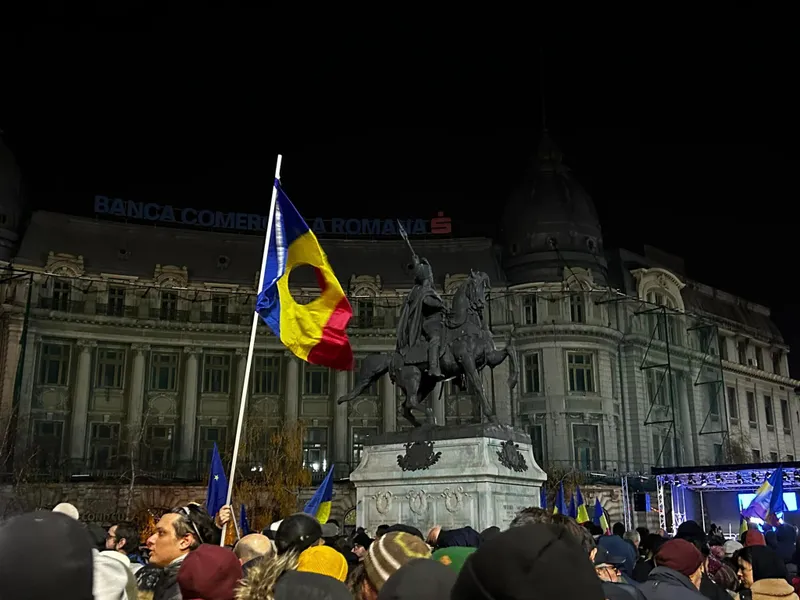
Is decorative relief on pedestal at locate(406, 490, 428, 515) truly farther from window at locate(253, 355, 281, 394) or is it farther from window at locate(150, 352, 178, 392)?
window at locate(253, 355, 281, 394)

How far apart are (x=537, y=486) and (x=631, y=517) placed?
37.4 metres

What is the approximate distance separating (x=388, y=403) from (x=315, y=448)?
5665 millimetres

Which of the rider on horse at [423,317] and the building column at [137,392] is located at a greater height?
the building column at [137,392]

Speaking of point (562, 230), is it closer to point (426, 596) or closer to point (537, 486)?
point (537, 486)

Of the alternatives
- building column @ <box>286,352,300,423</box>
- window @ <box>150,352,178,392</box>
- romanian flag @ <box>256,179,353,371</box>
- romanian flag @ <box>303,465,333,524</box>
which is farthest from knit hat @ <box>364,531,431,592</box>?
window @ <box>150,352,178,392</box>

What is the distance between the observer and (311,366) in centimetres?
6275

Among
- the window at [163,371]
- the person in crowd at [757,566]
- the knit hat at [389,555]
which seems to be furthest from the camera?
the window at [163,371]

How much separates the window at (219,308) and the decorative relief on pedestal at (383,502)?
4412 cm

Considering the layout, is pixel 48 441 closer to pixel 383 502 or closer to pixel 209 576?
pixel 383 502

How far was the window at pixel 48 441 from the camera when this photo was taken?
54.1 meters

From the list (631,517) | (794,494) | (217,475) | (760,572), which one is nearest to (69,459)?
(631,517)

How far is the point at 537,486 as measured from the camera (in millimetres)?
19344

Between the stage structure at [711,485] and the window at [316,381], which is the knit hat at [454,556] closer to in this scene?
the stage structure at [711,485]

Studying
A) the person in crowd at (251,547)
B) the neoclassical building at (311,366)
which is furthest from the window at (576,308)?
the person in crowd at (251,547)
